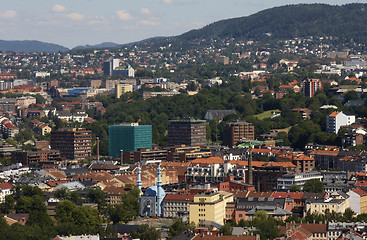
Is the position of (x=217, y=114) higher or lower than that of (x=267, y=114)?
lower

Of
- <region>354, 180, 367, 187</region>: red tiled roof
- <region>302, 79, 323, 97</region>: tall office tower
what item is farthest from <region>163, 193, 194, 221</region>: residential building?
<region>302, 79, 323, 97</region>: tall office tower

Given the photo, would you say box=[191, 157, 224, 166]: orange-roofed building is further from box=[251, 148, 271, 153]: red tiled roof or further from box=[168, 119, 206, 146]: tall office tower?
box=[168, 119, 206, 146]: tall office tower

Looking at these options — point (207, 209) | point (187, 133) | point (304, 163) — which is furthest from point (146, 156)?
point (207, 209)

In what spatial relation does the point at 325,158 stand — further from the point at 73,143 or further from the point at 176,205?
the point at 73,143

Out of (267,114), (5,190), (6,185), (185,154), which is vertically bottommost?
(185,154)

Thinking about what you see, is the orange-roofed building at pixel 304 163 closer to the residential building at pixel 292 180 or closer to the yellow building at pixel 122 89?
the residential building at pixel 292 180

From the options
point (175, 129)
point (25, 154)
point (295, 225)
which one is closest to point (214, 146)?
point (175, 129)

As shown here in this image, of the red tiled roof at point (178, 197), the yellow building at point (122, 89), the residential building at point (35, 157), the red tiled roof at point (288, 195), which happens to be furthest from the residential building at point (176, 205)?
the yellow building at point (122, 89)
